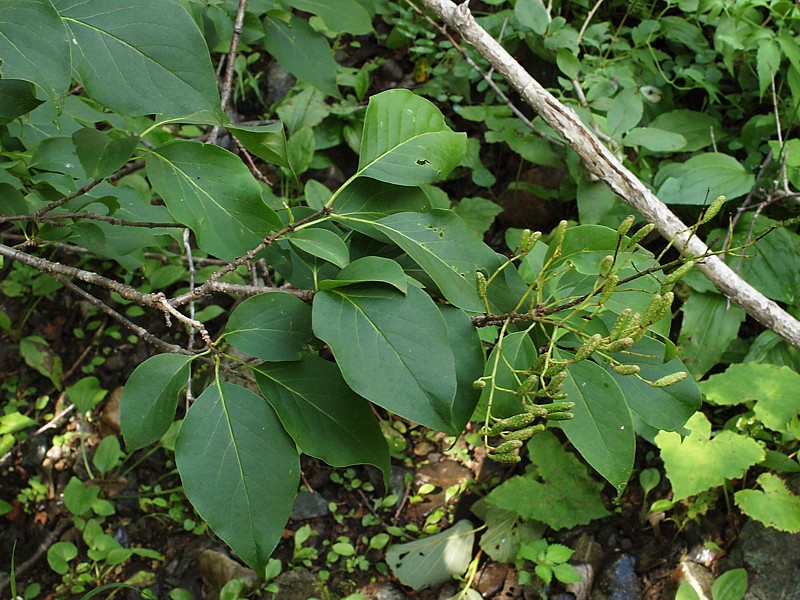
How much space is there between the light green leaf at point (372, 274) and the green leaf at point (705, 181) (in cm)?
180

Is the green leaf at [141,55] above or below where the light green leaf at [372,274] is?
above

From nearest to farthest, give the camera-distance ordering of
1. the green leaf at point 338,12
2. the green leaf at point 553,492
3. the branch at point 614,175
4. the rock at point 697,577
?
the green leaf at point 338,12 < the branch at point 614,175 < the rock at point 697,577 < the green leaf at point 553,492

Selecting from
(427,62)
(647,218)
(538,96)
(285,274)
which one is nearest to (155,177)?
(285,274)

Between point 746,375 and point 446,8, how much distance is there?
58.0 inches

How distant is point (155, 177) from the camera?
0.98 m

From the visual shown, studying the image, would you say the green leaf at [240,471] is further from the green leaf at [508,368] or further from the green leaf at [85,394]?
the green leaf at [85,394]

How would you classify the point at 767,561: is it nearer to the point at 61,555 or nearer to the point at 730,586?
the point at 730,586

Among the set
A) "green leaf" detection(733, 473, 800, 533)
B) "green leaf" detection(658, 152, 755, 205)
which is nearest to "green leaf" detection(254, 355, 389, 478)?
"green leaf" detection(733, 473, 800, 533)

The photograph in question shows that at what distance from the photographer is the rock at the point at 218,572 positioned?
2.24 m

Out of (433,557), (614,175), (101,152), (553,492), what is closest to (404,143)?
(101,152)

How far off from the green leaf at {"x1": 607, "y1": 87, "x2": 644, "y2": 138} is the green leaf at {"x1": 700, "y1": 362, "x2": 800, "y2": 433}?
891 millimetres

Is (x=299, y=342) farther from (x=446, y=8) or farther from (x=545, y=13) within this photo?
(x=545, y=13)

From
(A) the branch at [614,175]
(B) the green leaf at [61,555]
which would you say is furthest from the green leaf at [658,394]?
(B) the green leaf at [61,555]

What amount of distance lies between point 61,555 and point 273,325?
195 centimetres
